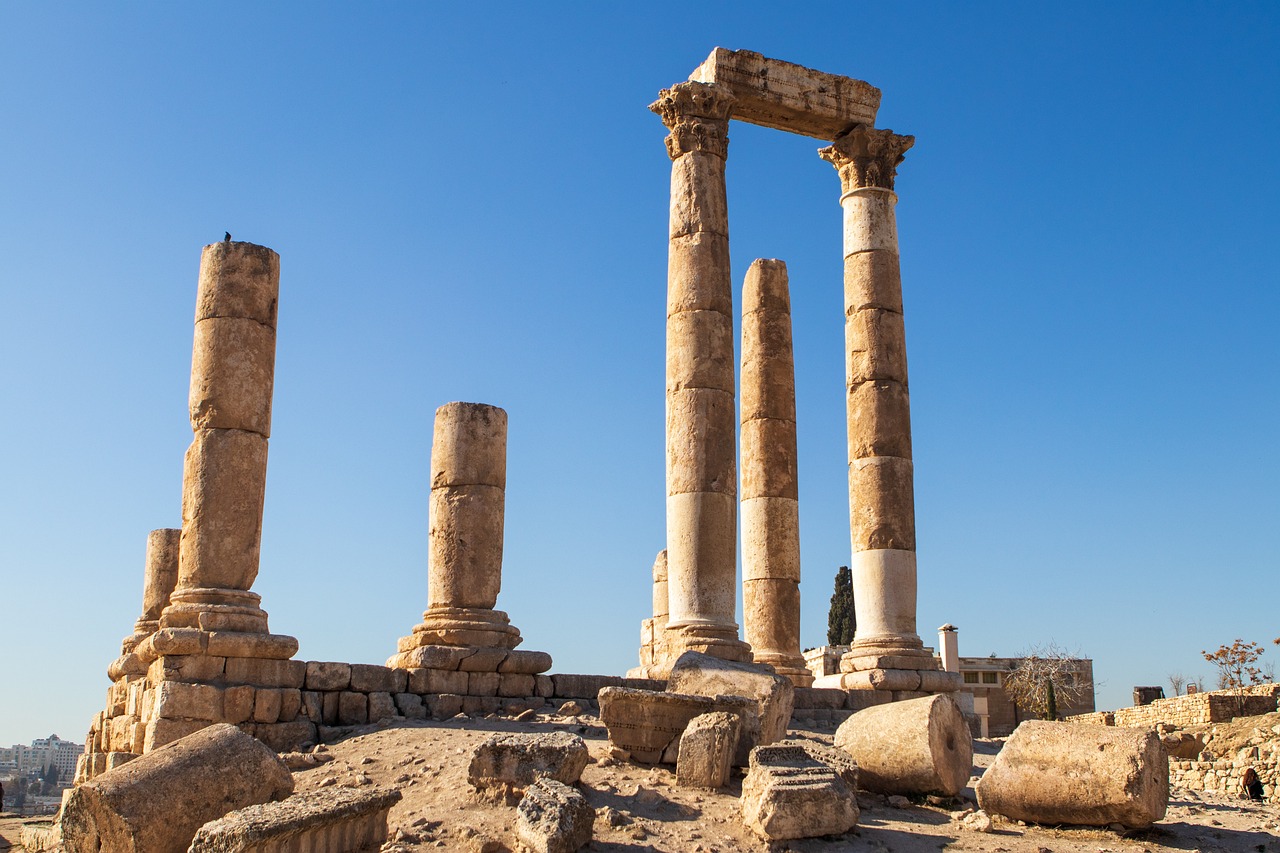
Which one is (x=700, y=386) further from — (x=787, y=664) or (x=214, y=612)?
(x=214, y=612)

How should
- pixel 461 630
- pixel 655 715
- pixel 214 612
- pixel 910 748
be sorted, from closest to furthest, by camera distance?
pixel 910 748 < pixel 655 715 < pixel 214 612 < pixel 461 630

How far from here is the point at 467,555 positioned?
16.9m

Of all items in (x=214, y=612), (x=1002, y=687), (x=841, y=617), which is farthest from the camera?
(x=1002, y=687)

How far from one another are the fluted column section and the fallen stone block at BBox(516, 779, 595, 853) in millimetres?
10743

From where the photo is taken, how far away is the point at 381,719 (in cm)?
1523

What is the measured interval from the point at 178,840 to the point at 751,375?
1424cm

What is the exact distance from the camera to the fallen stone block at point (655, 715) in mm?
11969

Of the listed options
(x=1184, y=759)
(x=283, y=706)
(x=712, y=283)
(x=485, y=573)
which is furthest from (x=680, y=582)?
(x=1184, y=759)

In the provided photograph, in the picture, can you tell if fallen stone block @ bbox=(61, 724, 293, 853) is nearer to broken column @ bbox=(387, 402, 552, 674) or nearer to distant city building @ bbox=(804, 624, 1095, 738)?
broken column @ bbox=(387, 402, 552, 674)

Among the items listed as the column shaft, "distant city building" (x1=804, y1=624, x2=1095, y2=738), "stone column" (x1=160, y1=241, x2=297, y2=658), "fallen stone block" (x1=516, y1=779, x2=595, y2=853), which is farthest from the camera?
"distant city building" (x1=804, y1=624, x2=1095, y2=738)

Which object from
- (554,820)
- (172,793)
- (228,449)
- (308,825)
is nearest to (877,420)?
(228,449)

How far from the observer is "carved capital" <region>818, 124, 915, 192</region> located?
21.9m

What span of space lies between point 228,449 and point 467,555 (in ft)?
10.7

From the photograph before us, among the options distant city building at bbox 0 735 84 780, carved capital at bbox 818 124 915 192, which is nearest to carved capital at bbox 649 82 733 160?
carved capital at bbox 818 124 915 192
